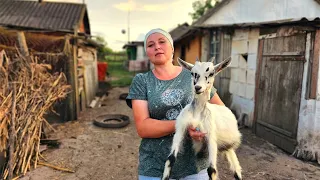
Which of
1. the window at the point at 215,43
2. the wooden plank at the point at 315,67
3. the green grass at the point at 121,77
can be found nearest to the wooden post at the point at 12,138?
the wooden plank at the point at 315,67

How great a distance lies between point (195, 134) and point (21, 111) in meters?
4.51

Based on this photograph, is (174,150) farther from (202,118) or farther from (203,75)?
(203,75)

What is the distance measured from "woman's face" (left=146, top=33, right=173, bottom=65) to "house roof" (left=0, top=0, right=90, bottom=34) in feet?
28.0

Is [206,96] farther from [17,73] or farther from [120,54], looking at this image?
[120,54]

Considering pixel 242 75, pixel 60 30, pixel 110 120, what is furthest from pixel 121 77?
pixel 242 75

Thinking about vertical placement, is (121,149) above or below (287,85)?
below

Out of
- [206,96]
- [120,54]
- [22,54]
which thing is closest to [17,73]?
[22,54]

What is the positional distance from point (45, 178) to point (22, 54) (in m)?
3.45

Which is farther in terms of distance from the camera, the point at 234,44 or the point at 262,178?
the point at 234,44

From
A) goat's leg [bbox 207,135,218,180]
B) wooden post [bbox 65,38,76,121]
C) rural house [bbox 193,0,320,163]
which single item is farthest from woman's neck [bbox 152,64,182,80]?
wooden post [bbox 65,38,76,121]

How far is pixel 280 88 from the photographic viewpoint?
22.1 ft

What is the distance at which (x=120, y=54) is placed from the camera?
47.7 metres

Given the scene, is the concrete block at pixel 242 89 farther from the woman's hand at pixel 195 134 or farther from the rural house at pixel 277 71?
the woman's hand at pixel 195 134

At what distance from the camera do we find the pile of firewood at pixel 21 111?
4859mm
